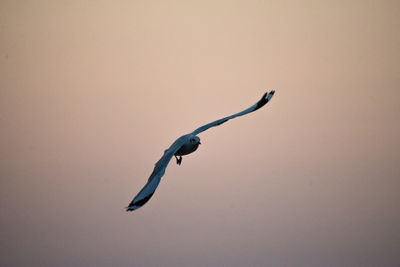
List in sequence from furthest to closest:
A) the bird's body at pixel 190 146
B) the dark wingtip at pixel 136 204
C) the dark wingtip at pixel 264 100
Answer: the dark wingtip at pixel 264 100, the bird's body at pixel 190 146, the dark wingtip at pixel 136 204

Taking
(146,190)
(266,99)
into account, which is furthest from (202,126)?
(146,190)

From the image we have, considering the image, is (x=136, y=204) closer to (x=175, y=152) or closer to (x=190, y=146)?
(x=175, y=152)

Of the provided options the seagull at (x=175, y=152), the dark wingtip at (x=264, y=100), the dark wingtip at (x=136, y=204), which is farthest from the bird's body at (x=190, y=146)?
the dark wingtip at (x=136, y=204)

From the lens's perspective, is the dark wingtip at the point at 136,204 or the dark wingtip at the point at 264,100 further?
the dark wingtip at the point at 264,100

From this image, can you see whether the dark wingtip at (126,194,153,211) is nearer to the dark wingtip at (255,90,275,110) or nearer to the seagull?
the seagull

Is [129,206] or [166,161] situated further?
[166,161]

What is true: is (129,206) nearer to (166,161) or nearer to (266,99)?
(166,161)

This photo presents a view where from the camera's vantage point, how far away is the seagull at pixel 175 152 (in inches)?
273

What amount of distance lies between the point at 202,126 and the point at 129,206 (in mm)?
5277

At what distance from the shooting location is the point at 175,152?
9.50 meters

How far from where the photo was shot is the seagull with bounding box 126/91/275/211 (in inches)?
273

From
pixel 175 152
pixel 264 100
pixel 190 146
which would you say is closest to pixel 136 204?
pixel 175 152

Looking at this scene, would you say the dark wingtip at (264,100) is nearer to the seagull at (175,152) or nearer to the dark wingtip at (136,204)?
the seagull at (175,152)

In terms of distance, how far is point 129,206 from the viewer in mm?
6754
